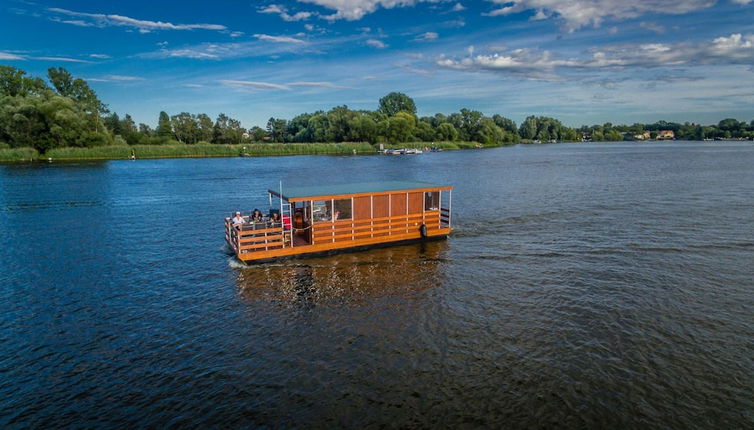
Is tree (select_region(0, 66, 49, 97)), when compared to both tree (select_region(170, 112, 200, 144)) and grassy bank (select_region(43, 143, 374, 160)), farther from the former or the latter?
tree (select_region(170, 112, 200, 144))

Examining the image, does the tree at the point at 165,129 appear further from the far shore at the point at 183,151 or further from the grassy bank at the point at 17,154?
the grassy bank at the point at 17,154

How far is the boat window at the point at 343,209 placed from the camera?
2492 centimetres

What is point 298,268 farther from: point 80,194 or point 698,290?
point 80,194

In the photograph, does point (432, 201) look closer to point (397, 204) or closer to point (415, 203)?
point (415, 203)

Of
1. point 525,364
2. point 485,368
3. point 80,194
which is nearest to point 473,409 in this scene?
point 485,368

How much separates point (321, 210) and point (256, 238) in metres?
3.86

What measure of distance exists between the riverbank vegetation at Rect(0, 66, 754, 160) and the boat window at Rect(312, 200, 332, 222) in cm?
9572

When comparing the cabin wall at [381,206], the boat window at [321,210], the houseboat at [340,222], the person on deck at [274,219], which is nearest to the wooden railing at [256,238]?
the houseboat at [340,222]

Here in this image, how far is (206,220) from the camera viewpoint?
36000 mm

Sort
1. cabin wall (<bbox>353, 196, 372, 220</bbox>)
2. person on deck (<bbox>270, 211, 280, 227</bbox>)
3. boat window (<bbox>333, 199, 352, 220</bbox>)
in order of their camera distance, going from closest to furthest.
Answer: person on deck (<bbox>270, 211, 280, 227</bbox>) → boat window (<bbox>333, 199, 352, 220</bbox>) → cabin wall (<bbox>353, 196, 372, 220</bbox>)

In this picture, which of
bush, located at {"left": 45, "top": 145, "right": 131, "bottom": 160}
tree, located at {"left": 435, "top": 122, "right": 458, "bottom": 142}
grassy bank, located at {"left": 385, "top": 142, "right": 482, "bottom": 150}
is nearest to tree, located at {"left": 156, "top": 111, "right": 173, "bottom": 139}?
bush, located at {"left": 45, "top": 145, "right": 131, "bottom": 160}

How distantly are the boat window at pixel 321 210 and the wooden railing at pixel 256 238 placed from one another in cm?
199

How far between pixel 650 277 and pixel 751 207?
2555cm

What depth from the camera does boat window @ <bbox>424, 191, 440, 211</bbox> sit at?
91.0 feet
